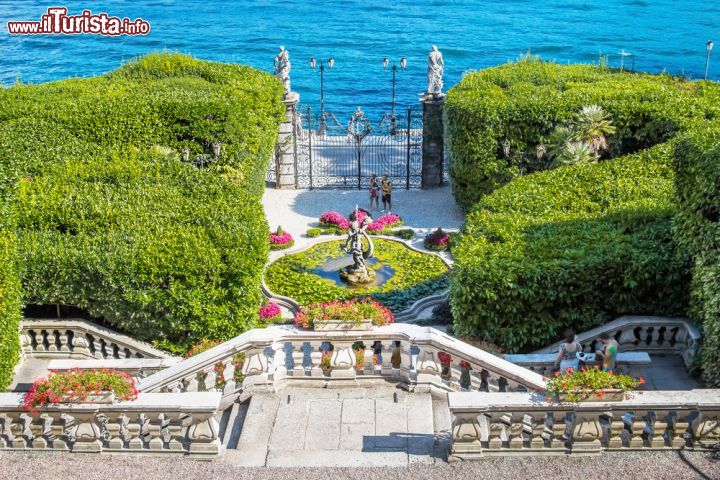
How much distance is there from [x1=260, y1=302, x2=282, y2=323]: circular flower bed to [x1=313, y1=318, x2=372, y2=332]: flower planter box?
9294 millimetres

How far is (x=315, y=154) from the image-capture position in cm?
4538

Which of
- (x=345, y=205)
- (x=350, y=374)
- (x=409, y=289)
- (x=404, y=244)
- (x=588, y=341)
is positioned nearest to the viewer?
(x=350, y=374)

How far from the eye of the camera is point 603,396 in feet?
38.5

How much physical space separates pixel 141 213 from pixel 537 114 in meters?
17.1

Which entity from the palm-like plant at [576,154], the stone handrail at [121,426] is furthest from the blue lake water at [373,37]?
the stone handrail at [121,426]

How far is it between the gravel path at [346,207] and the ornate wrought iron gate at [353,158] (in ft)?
3.71

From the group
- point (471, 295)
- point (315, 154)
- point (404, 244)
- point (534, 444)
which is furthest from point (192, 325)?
point (315, 154)

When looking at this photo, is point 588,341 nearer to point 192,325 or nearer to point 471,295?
point 471,295

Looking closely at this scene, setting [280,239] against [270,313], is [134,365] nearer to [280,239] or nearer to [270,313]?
[270,313]

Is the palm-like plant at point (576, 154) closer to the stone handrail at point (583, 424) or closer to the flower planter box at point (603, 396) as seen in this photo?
the stone handrail at point (583, 424)

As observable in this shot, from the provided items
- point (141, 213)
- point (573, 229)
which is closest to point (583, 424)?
point (573, 229)

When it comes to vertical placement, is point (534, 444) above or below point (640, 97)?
below

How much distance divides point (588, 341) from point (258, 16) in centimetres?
10130

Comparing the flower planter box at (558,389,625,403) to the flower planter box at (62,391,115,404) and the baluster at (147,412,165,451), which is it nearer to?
the baluster at (147,412,165,451)
